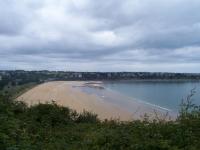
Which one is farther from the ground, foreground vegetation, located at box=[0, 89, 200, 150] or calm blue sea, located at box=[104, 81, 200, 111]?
foreground vegetation, located at box=[0, 89, 200, 150]

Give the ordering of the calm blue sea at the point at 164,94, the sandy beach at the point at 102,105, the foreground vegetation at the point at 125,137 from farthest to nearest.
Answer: the calm blue sea at the point at 164,94 < the sandy beach at the point at 102,105 < the foreground vegetation at the point at 125,137

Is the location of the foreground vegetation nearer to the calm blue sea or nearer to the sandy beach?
the calm blue sea

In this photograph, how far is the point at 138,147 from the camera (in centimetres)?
796

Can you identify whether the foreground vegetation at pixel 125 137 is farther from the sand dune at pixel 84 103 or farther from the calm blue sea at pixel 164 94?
the sand dune at pixel 84 103

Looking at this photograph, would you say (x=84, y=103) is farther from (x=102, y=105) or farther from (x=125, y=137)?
(x=125, y=137)

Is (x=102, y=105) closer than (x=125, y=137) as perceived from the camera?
No

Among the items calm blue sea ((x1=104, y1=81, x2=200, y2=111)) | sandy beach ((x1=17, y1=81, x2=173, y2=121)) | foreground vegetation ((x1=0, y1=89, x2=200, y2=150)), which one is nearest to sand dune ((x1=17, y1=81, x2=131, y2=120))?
sandy beach ((x1=17, y1=81, x2=173, y2=121))

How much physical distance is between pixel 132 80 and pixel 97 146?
14500 centimetres

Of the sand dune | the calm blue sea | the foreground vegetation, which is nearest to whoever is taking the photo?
the foreground vegetation

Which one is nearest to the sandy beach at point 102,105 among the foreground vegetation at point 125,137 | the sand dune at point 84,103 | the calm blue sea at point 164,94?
the sand dune at point 84,103

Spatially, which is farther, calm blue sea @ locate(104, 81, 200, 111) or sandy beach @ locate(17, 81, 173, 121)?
calm blue sea @ locate(104, 81, 200, 111)

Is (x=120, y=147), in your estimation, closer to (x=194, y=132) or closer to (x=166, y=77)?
(x=194, y=132)

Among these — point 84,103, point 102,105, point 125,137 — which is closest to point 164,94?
point 84,103

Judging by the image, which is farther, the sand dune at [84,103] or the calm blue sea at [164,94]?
the calm blue sea at [164,94]
